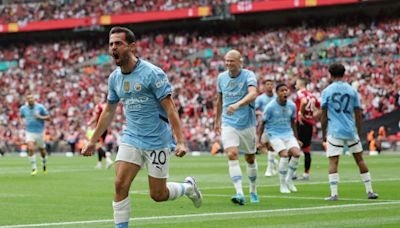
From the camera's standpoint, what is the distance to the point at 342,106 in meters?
15.9

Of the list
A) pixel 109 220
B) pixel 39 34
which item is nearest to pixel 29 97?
pixel 109 220

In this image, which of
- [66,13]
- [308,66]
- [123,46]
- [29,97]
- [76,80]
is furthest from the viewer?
[66,13]

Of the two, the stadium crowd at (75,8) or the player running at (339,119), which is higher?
the stadium crowd at (75,8)

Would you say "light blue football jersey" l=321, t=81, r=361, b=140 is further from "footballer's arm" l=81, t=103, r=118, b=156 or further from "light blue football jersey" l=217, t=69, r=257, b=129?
"footballer's arm" l=81, t=103, r=118, b=156

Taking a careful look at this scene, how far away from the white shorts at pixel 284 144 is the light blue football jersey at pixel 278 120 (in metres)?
0.10

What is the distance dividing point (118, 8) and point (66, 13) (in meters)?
5.11

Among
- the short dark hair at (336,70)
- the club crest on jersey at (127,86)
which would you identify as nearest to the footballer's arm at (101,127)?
the club crest on jersey at (127,86)

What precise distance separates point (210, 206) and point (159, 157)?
481 cm

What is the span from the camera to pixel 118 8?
64.8 meters

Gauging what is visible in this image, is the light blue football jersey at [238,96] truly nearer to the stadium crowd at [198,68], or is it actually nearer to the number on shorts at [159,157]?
the number on shorts at [159,157]

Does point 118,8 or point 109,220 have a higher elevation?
point 118,8

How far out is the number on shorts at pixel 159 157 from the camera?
10.3m

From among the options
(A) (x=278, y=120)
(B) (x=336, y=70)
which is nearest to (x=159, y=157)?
(B) (x=336, y=70)

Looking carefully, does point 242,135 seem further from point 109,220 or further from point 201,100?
point 201,100
